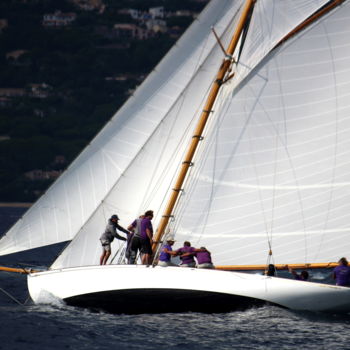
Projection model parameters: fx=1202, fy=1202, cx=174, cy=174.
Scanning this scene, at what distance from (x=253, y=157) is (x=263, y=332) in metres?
4.82

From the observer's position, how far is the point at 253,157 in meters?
29.8

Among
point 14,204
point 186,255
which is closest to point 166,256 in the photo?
point 186,255

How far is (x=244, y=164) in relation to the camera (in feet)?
97.9

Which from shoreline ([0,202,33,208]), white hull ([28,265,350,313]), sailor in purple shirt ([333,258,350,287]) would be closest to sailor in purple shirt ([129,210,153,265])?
white hull ([28,265,350,313])

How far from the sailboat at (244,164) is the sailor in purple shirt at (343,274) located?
3.15ft

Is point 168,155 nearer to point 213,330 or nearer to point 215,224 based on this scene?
point 215,224

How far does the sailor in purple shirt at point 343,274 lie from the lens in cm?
2864

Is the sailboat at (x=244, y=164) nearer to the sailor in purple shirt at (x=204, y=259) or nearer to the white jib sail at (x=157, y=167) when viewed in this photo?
the white jib sail at (x=157, y=167)

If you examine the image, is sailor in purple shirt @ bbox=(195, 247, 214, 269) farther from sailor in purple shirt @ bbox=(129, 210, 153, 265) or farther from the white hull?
sailor in purple shirt @ bbox=(129, 210, 153, 265)

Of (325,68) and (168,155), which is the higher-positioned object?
(325,68)

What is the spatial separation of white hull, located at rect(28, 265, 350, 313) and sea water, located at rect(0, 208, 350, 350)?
12.2 inches

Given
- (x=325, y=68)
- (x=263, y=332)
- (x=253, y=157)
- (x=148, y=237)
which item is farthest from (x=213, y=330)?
(x=325, y=68)

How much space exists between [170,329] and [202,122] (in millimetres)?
5459

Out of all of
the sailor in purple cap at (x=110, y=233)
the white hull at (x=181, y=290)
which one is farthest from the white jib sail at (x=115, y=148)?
the white hull at (x=181, y=290)
